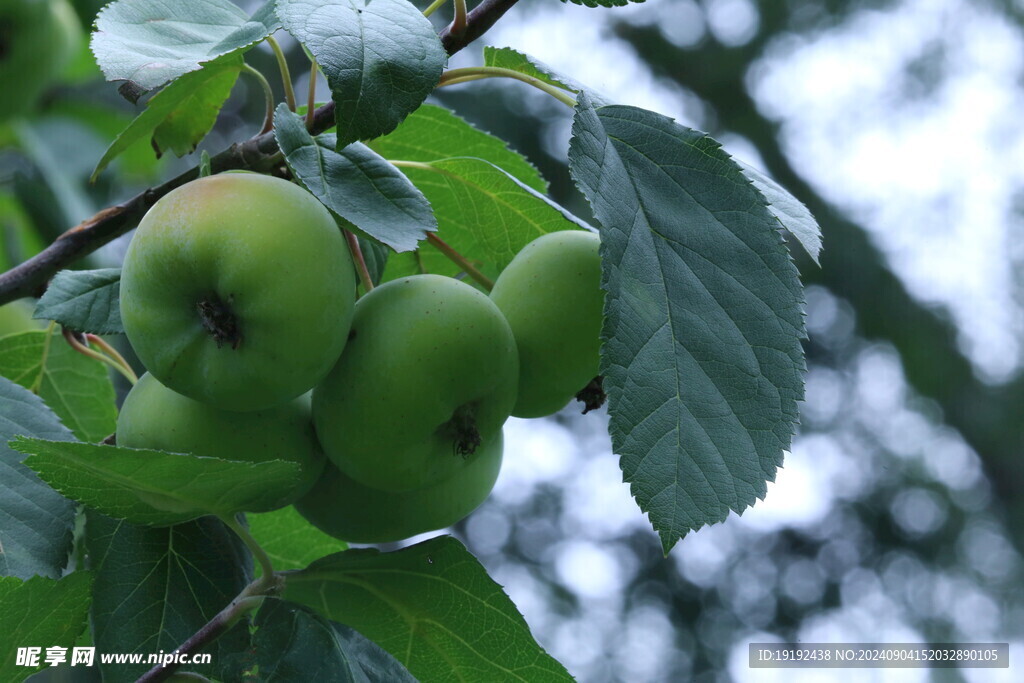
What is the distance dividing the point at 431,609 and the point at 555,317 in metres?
0.23

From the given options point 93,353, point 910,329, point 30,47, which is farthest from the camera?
point 910,329

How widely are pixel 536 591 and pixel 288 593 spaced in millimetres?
4703

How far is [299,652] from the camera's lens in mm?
681

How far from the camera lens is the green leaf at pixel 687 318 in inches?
23.8

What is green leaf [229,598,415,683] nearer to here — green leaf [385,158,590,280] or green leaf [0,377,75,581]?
green leaf [0,377,75,581]

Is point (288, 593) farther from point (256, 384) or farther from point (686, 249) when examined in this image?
point (686, 249)

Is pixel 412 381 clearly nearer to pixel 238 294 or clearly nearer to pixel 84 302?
pixel 238 294

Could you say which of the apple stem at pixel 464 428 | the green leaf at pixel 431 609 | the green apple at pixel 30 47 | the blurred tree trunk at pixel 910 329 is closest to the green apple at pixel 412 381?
the apple stem at pixel 464 428

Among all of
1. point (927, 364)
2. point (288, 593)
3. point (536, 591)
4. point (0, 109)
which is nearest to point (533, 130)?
point (927, 364)

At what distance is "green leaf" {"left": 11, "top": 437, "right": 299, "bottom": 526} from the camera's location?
1.99 feet

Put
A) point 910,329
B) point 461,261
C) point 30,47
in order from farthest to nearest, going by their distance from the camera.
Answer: point 910,329 → point 30,47 → point 461,261

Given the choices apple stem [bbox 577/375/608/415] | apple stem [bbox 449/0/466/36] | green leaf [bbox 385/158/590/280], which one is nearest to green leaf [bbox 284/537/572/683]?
apple stem [bbox 577/375/608/415]

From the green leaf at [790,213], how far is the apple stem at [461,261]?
206 millimetres

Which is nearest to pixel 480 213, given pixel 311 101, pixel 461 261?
pixel 461 261
